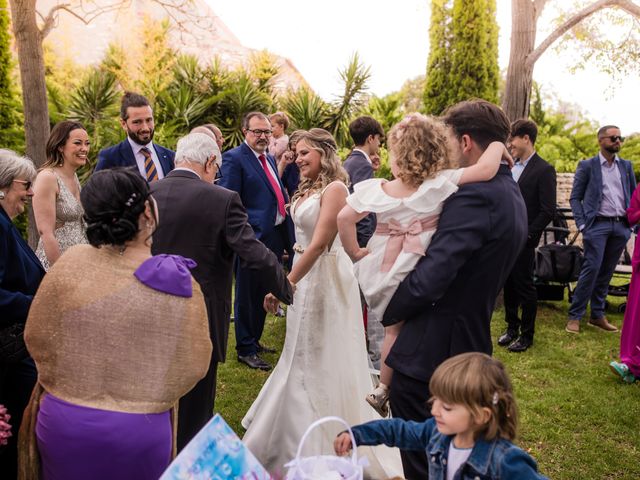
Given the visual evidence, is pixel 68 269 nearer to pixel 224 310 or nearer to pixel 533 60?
pixel 224 310

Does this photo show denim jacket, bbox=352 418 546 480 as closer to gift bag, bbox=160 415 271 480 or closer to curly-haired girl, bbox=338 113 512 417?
gift bag, bbox=160 415 271 480

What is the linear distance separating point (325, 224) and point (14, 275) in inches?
73.7

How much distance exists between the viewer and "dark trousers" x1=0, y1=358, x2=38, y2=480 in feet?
9.45

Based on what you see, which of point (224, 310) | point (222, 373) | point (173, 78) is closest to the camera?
point (224, 310)

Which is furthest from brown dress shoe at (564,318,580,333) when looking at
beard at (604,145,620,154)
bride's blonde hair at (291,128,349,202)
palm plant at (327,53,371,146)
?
palm plant at (327,53,371,146)

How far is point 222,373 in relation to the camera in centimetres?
567

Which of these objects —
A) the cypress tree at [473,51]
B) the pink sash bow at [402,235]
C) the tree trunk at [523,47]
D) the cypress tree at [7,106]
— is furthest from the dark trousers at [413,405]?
the cypress tree at [473,51]

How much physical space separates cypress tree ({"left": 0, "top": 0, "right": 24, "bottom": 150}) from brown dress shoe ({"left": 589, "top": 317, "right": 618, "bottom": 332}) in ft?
29.1

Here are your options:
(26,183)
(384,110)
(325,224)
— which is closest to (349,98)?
(384,110)

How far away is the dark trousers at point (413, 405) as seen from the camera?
2656 millimetres

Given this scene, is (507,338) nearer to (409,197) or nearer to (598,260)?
(598,260)

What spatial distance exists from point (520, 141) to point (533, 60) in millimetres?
3574

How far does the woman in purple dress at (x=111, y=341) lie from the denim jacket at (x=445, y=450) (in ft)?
2.46

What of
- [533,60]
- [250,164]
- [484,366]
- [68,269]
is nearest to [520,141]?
[250,164]
